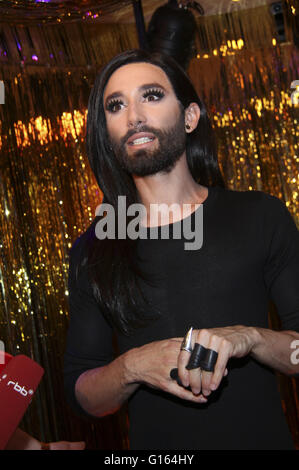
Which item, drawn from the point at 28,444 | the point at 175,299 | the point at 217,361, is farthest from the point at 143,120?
the point at 28,444

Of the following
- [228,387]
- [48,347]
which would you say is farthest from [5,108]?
[228,387]

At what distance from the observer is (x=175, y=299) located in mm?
1522

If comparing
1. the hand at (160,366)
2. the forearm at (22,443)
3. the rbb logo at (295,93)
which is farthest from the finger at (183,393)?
the rbb logo at (295,93)

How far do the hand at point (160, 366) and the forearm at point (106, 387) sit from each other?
0.03 m

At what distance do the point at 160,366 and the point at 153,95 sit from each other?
83 cm

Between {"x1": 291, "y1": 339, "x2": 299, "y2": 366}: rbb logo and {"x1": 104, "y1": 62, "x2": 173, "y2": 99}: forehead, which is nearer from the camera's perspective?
{"x1": 291, "y1": 339, "x2": 299, "y2": 366}: rbb logo

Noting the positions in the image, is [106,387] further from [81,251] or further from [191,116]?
[191,116]

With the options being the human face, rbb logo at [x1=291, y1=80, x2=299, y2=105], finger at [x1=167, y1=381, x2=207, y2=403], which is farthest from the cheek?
rbb logo at [x1=291, y1=80, x2=299, y2=105]

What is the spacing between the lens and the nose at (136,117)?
5.38 feet

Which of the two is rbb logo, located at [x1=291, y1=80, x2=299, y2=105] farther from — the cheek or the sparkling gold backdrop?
the cheek

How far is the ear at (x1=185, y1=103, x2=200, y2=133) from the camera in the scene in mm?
1837

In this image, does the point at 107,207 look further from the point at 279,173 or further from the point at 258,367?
the point at 279,173

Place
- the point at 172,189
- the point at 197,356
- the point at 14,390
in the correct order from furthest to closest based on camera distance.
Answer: the point at 172,189 < the point at 14,390 < the point at 197,356

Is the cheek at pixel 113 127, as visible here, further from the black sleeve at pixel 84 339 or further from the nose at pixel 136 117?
the black sleeve at pixel 84 339
